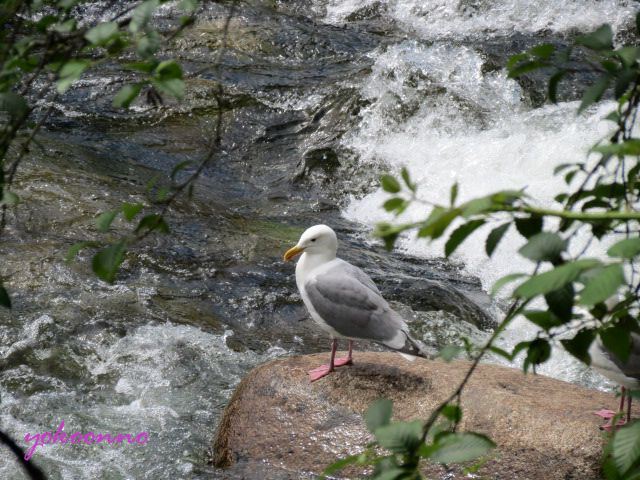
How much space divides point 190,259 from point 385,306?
254 centimetres

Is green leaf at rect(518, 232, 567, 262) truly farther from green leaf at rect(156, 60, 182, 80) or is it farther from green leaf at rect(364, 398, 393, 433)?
green leaf at rect(156, 60, 182, 80)

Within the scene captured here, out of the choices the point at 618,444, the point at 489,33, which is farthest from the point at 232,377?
the point at 489,33

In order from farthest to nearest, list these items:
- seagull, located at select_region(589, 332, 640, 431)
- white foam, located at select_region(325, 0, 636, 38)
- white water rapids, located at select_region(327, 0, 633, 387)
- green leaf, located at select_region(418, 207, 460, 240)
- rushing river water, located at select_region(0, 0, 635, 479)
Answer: white foam, located at select_region(325, 0, 636, 38) < white water rapids, located at select_region(327, 0, 633, 387) < rushing river water, located at select_region(0, 0, 635, 479) < seagull, located at select_region(589, 332, 640, 431) < green leaf, located at select_region(418, 207, 460, 240)

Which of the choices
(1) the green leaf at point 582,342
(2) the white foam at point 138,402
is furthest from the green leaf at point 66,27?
(2) the white foam at point 138,402

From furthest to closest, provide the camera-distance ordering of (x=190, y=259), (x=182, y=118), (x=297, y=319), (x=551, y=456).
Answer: (x=182, y=118) < (x=190, y=259) < (x=297, y=319) < (x=551, y=456)

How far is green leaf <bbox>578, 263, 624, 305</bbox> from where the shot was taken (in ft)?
3.36

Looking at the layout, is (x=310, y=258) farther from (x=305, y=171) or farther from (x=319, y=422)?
(x=305, y=171)

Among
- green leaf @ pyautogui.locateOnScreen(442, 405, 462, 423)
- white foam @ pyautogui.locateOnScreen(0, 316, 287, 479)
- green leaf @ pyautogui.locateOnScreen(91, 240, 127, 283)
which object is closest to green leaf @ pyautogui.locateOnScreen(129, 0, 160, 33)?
green leaf @ pyautogui.locateOnScreen(91, 240, 127, 283)

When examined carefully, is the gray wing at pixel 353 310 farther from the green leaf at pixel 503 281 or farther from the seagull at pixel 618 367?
the green leaf at pixel 503 281

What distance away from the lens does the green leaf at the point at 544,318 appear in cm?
138

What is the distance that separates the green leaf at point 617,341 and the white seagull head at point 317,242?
297cm

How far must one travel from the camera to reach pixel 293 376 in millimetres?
4289

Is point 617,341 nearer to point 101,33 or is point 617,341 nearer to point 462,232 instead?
point 462,232

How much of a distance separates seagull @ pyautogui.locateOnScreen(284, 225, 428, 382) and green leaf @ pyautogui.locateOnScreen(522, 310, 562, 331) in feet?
8.81
